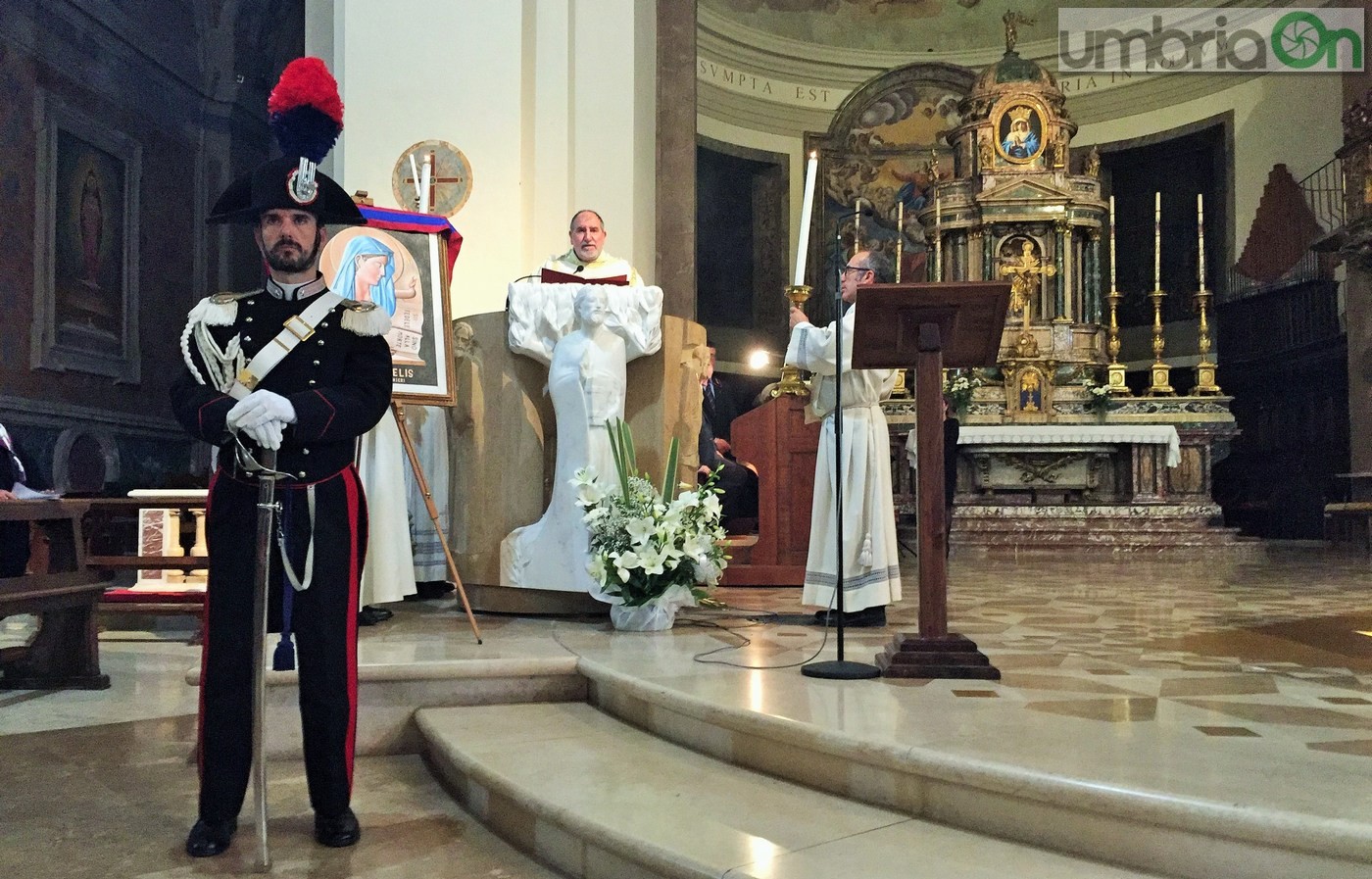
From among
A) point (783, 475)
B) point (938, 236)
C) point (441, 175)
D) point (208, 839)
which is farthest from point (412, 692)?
point (938, 236)

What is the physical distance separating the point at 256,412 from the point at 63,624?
2.76 m

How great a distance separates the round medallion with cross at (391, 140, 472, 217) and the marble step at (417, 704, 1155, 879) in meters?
5.04

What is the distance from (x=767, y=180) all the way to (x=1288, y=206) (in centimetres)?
622

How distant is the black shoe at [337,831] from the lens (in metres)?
2.64

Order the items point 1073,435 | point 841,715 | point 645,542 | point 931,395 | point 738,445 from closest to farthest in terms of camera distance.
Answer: point 841,715, point 931,395, point 645,542, point 738,445, point 1073,435

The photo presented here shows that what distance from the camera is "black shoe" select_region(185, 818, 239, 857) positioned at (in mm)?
2543

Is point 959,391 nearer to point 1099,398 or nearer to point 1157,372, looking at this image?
point 1099,398

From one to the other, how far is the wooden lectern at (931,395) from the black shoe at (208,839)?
1.88 metres

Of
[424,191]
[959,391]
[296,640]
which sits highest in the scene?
[424,191]

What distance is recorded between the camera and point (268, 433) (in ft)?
7.89

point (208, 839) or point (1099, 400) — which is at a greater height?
point (1099, 400)

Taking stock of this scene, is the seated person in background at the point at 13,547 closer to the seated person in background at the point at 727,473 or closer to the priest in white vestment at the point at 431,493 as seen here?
the priest in white vestment at the point at 431,493

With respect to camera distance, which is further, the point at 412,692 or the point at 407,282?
the point at 407,282

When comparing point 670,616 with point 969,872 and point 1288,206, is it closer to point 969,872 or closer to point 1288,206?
point 969,872
